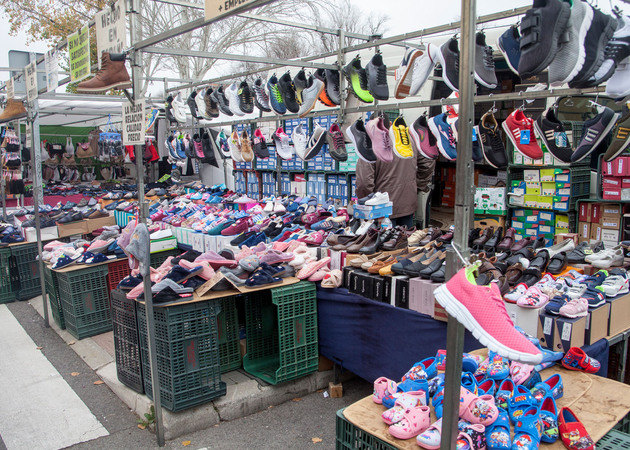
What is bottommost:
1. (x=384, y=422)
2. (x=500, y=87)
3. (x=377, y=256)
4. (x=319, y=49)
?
(x=384, y=422)

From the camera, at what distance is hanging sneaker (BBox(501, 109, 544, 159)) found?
398cm

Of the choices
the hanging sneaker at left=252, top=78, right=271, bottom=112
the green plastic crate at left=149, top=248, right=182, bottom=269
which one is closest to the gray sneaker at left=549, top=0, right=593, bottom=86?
the hanging sneaker at left=252, top=78, right=271, bottom=112

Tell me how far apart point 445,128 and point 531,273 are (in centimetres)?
165

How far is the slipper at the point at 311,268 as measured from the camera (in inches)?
163

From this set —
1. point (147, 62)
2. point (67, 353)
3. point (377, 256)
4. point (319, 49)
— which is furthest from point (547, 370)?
point (319, 49)

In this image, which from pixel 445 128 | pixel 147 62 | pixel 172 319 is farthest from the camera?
pixel 147 62

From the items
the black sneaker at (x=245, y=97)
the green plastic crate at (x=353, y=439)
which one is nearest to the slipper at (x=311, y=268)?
the green plastic crate at (x=353, y=439)

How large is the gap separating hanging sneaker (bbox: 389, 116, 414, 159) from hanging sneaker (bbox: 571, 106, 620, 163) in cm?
162

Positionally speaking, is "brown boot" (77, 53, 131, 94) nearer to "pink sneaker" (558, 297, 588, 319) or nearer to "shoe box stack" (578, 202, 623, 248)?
"pink sneaker" (558, 297, 588, 319)

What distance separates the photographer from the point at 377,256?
14.1ft

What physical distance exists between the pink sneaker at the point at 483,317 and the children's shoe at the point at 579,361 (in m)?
1.38

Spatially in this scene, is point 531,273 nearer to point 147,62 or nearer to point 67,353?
point 67,353

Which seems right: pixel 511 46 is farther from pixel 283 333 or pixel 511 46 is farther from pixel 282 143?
pixel 282 143

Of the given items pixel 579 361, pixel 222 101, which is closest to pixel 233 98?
pixel 222 101
